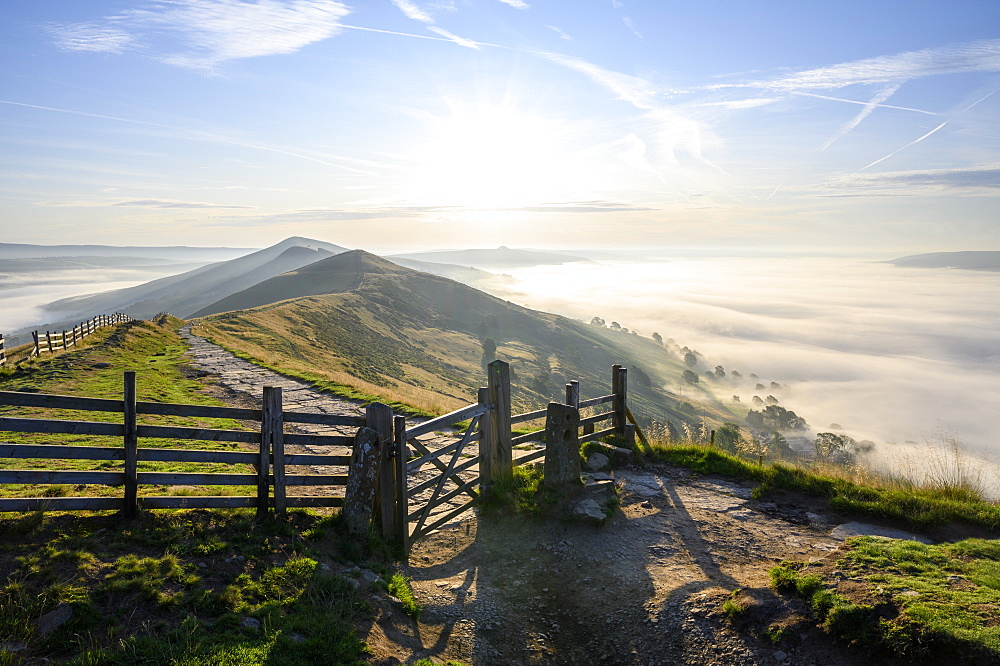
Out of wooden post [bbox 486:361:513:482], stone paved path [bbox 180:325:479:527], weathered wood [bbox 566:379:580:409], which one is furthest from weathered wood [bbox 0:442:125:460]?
weathered wood [bbox 566:379:580:409]

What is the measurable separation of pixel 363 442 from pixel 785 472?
883cm

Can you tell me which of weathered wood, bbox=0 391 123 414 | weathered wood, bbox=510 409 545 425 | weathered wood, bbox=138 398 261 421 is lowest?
weathered wood, bbox=510 409 545 425

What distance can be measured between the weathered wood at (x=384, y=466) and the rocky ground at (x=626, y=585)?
79 cm

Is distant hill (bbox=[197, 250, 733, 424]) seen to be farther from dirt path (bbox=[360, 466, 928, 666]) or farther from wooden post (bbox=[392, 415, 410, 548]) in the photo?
dirt path (bbox=[360, 466, 928, 666])

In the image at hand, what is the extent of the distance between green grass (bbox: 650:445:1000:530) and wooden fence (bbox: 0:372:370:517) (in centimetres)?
802

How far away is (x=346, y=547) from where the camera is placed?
724 cm

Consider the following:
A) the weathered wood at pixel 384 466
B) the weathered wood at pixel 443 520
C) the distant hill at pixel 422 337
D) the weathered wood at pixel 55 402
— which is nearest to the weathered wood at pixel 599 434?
the weathered wood at pixel 443 520

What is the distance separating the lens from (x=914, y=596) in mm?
5836

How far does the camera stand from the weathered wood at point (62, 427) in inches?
242

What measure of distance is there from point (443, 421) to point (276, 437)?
2.75 metres

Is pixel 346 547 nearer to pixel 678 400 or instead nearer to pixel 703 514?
pixel 703 514

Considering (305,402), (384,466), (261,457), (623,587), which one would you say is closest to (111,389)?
(305,402)

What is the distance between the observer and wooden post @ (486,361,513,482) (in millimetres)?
10060

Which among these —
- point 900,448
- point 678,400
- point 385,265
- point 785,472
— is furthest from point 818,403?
point 785,472
